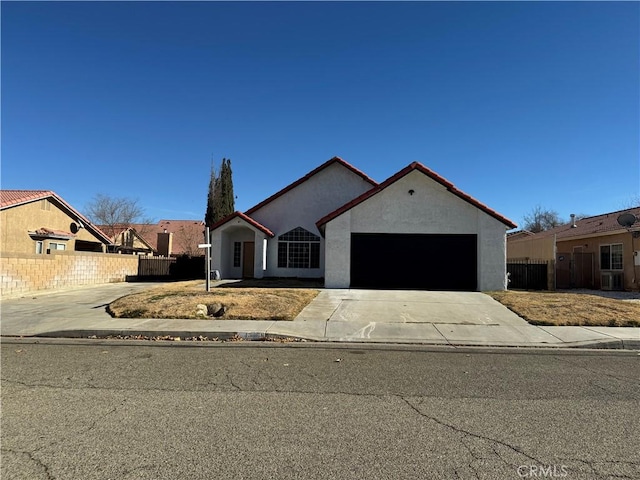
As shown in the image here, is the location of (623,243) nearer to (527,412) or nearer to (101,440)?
(527,412)

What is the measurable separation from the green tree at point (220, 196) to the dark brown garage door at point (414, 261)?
17.5 m

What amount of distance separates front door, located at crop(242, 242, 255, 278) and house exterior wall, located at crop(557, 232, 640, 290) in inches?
757

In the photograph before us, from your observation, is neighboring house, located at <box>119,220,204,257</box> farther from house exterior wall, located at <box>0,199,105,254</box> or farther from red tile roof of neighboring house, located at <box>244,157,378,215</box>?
red tile roof of neighboring house, located at <box>244,157,378,215</box>

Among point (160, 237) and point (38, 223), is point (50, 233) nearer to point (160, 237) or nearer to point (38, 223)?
point (38, 223)

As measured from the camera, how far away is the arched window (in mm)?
25078

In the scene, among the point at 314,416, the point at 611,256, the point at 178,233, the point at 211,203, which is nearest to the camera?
the point at 314,416

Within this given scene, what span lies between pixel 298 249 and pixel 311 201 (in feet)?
9.77

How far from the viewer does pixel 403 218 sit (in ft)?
63.2

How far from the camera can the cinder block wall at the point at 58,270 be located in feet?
56.4

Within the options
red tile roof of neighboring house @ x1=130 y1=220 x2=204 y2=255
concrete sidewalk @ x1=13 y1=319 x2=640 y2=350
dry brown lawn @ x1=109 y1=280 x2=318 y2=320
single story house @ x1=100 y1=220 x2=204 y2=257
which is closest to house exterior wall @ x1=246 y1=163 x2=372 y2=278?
dry brown lawn @ x1=109 y1=280 x2=318 y2=320

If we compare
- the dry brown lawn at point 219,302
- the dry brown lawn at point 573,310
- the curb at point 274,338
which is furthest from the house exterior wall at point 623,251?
the dry brown lawn at point 219,302

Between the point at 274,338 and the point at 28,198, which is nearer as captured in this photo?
the point at 274,338

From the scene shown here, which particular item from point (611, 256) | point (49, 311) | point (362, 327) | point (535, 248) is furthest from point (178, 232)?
point (362, 327)

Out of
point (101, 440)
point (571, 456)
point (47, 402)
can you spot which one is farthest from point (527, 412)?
point (47, 402)
